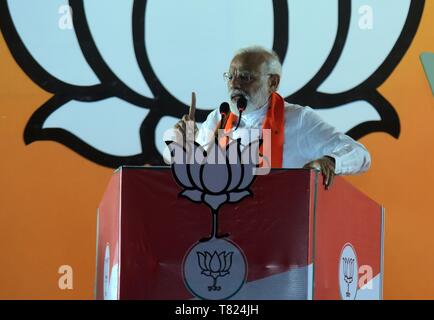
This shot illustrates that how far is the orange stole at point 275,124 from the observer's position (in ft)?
11.3

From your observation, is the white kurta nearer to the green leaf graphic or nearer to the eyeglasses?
the eyeglasses

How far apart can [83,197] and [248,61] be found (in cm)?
126

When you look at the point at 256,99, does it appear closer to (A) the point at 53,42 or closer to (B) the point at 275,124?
(B) the point at 275,124

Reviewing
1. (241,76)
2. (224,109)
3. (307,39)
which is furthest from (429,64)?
(224,109)

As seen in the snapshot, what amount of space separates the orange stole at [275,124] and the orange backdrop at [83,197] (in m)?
0.91

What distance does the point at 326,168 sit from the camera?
257 cm

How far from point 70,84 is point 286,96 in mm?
994

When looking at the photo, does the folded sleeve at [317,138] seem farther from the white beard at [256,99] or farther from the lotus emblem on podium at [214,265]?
the lotus emblem on podium at [214,265]

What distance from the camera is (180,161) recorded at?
7.99 feet
